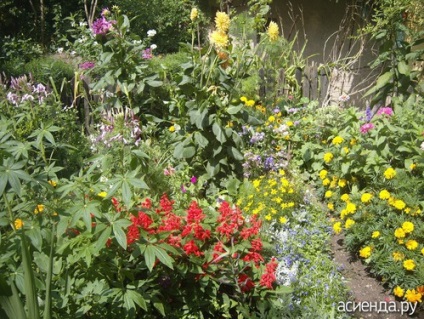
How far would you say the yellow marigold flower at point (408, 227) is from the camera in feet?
10.1

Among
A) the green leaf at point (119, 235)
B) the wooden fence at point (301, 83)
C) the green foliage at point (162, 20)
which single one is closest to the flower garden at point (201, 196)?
the green leaf at point (119, 235)

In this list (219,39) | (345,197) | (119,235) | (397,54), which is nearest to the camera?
(119,235)

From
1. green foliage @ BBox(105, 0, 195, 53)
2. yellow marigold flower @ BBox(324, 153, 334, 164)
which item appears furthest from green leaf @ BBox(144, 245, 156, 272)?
green foliage @ BBox(105, 0, 195, 53)

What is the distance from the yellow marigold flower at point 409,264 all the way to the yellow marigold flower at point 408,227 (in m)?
0.20

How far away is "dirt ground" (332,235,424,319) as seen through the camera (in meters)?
3.02

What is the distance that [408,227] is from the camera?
308 centimetres

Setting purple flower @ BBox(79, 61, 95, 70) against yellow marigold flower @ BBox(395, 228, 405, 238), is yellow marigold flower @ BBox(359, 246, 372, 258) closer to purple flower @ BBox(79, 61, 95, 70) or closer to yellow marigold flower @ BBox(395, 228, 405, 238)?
yellow marigold flower @ BBox(395, 228, 405, 238)

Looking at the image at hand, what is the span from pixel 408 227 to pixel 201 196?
1.69 m

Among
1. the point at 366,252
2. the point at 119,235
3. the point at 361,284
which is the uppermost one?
the point at 119,235

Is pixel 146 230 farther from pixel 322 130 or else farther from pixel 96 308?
pixel 322 130

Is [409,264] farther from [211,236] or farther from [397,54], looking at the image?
[397,54]

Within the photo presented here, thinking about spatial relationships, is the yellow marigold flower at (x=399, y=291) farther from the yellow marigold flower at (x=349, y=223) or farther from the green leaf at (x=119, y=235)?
the green leaf at (x=119, y=235)

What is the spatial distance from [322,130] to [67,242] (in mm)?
3302

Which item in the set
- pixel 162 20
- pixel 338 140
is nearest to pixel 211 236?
pixel 338 140
